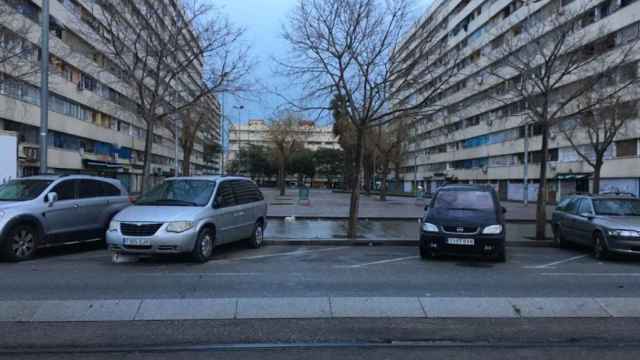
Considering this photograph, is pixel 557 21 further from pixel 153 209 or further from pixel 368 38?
pixel 153 209

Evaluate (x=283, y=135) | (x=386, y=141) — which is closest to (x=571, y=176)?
(x=386, y=141)

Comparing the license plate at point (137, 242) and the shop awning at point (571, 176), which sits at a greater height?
the shop awning at point (571, 176)

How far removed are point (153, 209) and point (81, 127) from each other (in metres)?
40.5

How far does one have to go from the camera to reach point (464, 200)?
502 inches

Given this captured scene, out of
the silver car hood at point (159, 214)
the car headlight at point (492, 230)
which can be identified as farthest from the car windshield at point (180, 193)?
the car headlight at point (492, 230)

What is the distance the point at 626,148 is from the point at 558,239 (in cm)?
3046

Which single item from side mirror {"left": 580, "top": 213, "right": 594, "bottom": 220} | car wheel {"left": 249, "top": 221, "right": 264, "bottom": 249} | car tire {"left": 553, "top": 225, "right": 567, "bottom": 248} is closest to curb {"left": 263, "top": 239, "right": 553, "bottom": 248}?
car tire {"left": 553, "top": 225, "right": 567, "bottom": 248}

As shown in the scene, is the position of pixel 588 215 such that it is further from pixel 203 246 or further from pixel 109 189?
pixel 109 189

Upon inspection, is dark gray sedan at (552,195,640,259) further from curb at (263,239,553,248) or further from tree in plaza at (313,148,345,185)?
tree in plaza at (313,148,345,185)

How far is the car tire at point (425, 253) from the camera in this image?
12.0 m

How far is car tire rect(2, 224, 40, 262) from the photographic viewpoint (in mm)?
10750

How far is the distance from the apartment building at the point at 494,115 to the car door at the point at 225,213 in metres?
7.34

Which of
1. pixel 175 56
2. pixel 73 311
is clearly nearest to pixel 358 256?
pixel 73 311

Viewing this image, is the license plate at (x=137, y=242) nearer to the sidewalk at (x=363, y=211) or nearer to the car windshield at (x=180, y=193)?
the car windshield at (x=180, y=193)
